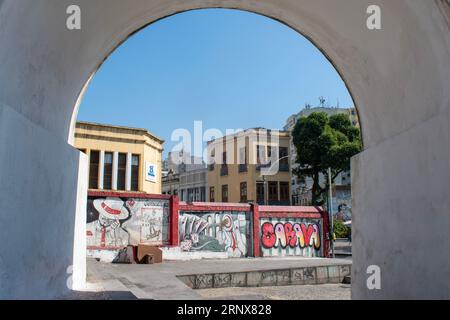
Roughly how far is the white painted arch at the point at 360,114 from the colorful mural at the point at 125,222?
39.6 ft

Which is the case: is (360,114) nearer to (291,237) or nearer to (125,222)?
(125,222)

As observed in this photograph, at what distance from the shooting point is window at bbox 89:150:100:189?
26.3 meters

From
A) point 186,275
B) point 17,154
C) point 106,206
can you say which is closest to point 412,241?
point 17,154

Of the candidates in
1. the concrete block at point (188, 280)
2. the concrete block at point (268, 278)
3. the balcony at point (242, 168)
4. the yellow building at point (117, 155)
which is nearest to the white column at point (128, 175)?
the yellow building at point (117, 155)

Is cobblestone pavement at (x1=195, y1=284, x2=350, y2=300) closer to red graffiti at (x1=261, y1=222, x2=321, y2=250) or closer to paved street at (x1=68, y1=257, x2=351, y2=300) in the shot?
paved street at (x1=68, y1=257, x2=351, y2=300)

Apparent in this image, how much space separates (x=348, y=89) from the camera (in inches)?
246

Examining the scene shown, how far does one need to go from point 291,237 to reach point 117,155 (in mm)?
12409

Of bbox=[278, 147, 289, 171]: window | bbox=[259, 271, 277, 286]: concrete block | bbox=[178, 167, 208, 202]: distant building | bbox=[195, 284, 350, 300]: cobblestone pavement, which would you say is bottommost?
bbox=[195, 284, 350, 300]: cobblestone pavement

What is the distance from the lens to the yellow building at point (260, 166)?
4734 centimetres

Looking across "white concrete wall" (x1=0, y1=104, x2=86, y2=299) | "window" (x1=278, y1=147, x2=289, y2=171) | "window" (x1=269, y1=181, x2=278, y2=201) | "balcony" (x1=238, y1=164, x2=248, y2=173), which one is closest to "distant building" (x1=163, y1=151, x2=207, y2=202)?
"balcony" (x1=238, y1=164, x2=248, y2=173)

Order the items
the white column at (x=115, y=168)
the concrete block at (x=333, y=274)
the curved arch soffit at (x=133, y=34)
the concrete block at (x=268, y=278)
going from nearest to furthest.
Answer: the curved arch soffit at (x=133, y=34), the concrete block at (x=268, y=278), the concrete block at (x=333, y=274), the white column at (x=115, y=168)

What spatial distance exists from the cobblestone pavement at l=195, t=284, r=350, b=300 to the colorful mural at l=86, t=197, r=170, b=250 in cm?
668

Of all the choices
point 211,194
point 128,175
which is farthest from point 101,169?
point 211,194

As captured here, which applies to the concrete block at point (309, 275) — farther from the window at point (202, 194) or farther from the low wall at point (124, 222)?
the window at point (202, 194)
